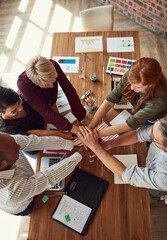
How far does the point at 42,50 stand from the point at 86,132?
254cm

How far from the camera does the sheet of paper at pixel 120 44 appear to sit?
237cm

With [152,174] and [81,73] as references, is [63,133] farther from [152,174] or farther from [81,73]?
[152,174]

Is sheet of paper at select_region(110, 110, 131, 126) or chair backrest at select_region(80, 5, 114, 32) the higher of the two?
chair backrest at select_region(80, 5, 114, 32)

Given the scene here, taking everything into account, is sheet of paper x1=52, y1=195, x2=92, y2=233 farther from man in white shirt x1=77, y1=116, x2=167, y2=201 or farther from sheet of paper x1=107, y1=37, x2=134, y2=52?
sheet of paper x1=107, y1=37, x2=134, y2=52

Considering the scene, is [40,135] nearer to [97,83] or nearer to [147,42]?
[97,83]

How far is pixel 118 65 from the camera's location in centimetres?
226

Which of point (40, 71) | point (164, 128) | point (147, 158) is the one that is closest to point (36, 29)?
point (40, 71)

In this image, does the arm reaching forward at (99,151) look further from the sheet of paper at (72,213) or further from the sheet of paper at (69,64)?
the sheet of paper at (69,64)

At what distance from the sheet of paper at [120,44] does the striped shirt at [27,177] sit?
1.32m

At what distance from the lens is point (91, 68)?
2301mm

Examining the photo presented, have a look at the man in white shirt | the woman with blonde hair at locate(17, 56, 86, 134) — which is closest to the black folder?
the man in white shirt

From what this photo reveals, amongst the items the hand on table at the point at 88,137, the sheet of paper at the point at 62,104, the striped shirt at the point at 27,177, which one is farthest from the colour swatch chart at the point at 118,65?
the striped shirt at the point at 27,177

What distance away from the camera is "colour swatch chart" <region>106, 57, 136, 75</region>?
2.22m

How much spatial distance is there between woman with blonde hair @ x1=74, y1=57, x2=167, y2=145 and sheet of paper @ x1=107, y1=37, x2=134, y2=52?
29.2 inches
